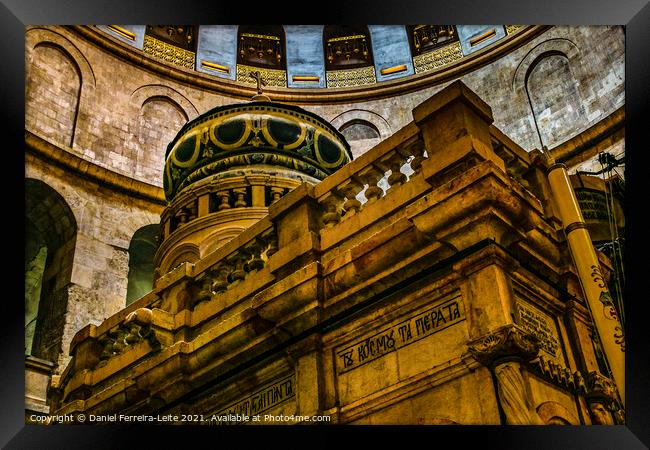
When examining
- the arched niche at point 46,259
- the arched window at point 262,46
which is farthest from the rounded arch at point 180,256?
the arched window at point 262,46

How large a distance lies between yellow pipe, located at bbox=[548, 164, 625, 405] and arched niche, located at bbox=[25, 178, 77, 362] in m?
15.3

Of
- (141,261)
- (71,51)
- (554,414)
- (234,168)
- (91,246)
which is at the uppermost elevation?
(71,51)

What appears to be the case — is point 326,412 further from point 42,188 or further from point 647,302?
point 42,188

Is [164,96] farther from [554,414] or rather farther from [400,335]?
[554,414]

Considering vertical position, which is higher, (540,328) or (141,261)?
(141,261)

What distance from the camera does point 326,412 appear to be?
544cm

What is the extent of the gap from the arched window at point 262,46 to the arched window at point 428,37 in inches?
175

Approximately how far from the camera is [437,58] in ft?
83.9

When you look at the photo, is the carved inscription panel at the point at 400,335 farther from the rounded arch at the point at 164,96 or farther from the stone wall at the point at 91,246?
the rounded arch at the point at 164,96

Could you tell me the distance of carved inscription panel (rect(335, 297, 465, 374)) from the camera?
5105 millimetres

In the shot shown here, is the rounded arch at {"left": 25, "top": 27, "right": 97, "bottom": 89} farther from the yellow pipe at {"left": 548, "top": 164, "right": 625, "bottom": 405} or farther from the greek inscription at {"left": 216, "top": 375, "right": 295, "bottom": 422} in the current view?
the yellow pipe at {"left": 548, "top": 164, "right": 625, "bottom": 405}

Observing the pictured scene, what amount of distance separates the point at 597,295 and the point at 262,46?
2315cm

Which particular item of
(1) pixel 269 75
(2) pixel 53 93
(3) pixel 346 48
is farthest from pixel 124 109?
(3) pixel 346 48

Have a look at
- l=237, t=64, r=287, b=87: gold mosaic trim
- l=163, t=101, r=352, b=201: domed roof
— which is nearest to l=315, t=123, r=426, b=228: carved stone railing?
l=163, t=101, r=352, b=201: domed roof
